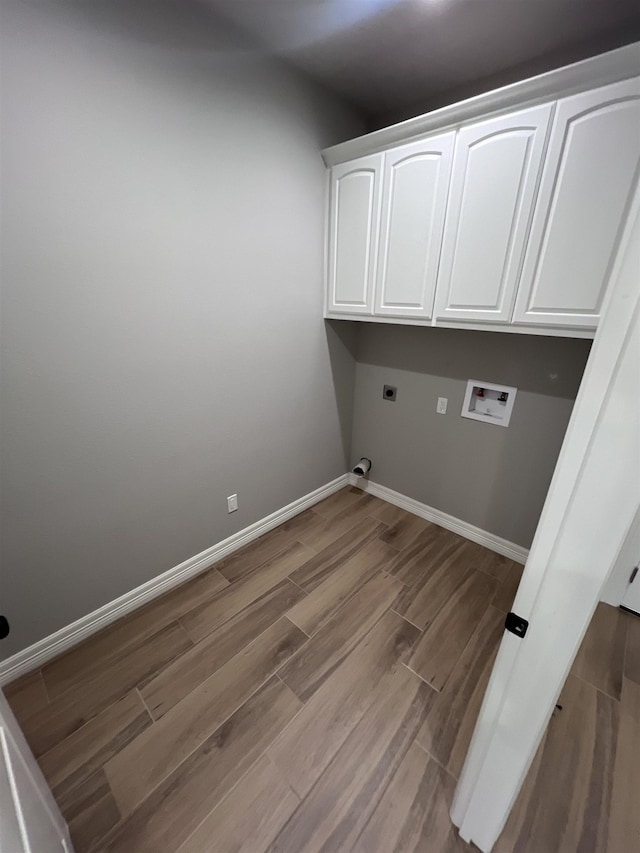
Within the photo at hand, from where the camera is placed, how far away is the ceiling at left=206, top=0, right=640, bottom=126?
127 cm

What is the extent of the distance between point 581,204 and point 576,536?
4.46ft

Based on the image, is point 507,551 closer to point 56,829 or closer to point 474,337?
point 474,337

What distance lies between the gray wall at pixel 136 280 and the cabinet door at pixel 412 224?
0.45m

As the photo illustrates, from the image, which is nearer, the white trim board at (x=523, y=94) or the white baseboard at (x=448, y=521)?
the white trim board at (x=523, y=94)

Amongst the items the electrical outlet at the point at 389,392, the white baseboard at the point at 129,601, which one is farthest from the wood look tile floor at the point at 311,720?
the electrical outlet at the point at 389,392

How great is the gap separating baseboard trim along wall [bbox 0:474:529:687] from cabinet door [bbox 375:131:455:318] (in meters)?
1.44

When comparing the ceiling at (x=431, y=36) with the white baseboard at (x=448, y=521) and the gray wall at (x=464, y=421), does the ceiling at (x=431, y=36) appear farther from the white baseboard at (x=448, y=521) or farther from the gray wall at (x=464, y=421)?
the white baseboard at (x=448, y=521)

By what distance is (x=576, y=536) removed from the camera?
59 centimetres

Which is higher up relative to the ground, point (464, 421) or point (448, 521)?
point (464, 421)

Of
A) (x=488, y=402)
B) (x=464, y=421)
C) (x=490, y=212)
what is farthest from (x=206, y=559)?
(x=490, y=212)

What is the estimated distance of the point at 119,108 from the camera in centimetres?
119

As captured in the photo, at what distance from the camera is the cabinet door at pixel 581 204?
116 cm

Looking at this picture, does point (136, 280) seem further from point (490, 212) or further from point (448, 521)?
point (448, 521)

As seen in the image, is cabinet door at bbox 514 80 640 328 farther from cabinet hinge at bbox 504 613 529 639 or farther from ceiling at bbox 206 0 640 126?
cabinet hinge at bbox 504 613 529 639
